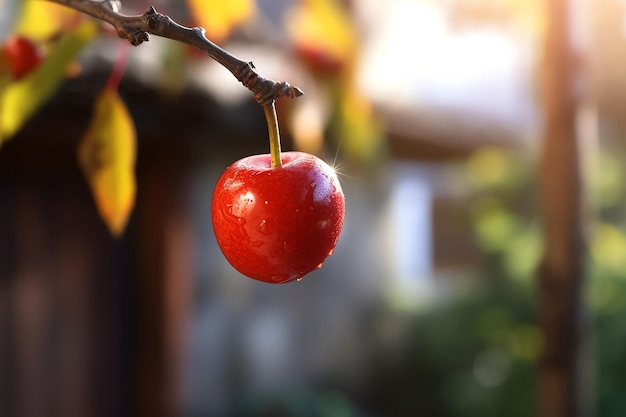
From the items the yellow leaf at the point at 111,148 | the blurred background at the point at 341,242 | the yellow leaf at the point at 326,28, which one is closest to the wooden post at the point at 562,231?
the blurred background at the point at 341,242

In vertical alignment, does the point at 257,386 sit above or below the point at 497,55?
below

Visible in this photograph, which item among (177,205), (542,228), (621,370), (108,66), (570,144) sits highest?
(108,66)

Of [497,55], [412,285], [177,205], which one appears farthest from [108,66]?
[497,55]

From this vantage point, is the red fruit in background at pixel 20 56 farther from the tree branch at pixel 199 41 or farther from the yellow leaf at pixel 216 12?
the tree branch at pixel 199 41

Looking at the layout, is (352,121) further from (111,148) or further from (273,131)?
(273,131)

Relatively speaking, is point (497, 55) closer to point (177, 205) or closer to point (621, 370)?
point (621, 370)

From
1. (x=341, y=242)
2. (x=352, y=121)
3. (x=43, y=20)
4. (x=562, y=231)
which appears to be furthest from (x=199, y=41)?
(x=341, y=242)

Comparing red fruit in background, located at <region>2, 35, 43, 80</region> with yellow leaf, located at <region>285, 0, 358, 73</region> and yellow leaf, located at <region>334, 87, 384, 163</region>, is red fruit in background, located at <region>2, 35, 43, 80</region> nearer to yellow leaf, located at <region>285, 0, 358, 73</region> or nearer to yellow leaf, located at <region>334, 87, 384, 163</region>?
yellow leaf, located at <region>285, 0, 358, 73</region>

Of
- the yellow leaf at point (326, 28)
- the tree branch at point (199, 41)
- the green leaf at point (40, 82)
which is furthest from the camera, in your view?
the yellow leaf at point (326, 28)

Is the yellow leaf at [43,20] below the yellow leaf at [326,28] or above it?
below
